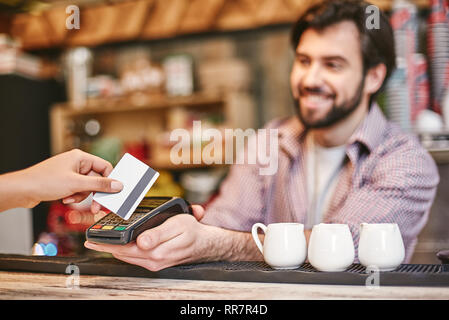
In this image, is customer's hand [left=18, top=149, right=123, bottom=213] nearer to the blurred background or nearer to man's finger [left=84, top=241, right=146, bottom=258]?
man's finger [left=84, top=241, right=146, bottom=258]

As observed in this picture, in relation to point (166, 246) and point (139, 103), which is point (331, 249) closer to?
point (166, 246)

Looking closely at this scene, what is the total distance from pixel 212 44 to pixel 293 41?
145 cm

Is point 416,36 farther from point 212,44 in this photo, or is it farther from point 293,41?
point 212,44

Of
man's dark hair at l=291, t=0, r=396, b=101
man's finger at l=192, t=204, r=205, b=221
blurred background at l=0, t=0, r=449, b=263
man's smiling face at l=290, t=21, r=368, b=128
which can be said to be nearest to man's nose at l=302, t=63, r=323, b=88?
man's smiling face at l=290, t=21, r=368, b=128

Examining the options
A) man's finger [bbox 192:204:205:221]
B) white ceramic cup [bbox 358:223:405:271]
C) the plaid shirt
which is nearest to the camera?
white ceramic cup [bbox 358:223:405:271]

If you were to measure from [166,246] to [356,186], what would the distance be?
0.73m

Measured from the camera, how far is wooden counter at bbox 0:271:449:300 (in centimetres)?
80

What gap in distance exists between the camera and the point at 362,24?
1623 mm

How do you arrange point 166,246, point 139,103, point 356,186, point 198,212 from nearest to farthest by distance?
1. point 166,246
2. point 198,212
3. point 356,186
4. point 139,103

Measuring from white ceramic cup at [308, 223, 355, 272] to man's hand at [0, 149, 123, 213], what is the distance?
42cm

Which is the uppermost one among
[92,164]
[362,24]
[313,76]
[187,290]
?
[362,24]

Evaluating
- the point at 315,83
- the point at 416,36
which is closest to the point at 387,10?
the point at 416,36

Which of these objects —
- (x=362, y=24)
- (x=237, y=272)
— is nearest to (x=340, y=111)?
(x=362, y=24)

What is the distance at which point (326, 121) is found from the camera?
167 cm
